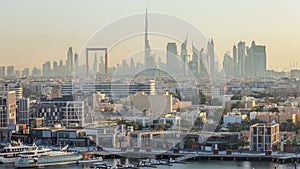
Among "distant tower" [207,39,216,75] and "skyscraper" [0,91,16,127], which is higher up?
"distant tower" [207,39,216,75]

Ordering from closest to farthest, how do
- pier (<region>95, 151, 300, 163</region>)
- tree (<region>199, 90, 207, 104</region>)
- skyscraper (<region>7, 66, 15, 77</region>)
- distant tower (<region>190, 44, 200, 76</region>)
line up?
pier (<region>95, 151, 300, 163</region>), tree (<region>199, 90, 207, 104</region>), distant tower (<region>190, 44, 200, 76</region>), skyscraper (<region>7, 66, 15, 77</region>)

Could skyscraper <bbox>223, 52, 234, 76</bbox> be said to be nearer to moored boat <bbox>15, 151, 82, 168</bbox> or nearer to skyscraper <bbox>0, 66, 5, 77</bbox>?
skyscraper <bbox>0, 66, 5, 77</bbox>

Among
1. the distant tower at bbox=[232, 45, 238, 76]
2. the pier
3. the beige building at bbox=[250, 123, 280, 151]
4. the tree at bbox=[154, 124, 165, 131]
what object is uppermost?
the distant tower at bbox=[232, 45, 238, 76]

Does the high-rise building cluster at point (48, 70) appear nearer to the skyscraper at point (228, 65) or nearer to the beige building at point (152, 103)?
the skyscraper at point (228, 65)

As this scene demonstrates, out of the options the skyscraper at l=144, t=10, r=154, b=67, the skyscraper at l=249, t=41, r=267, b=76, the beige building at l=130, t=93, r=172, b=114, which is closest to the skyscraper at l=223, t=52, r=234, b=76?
the skyscraper at l=249, t=41, r=267, b=76

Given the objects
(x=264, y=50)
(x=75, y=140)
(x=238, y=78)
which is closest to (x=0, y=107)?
(x=75, y=140)

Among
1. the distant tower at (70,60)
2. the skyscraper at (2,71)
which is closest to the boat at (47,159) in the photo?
the distant tower at (70,60)
